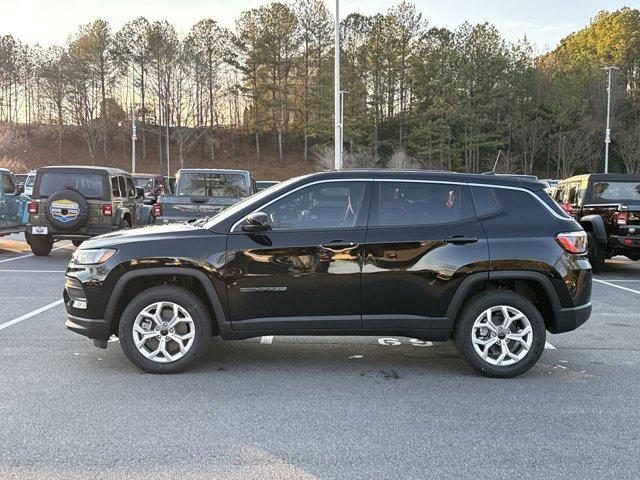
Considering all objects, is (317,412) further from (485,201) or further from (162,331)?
(485,201)

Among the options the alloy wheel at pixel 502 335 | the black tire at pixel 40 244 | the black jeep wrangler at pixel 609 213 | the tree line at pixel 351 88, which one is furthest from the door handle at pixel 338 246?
the tree line at pixel 351 88

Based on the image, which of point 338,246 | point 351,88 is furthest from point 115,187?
point 351,88

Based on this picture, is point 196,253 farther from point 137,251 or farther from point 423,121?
point 423,121

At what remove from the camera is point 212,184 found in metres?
12.9

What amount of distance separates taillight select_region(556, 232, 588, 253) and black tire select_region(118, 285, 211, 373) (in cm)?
308

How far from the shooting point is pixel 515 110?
187ft

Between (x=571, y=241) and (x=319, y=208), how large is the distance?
218cm

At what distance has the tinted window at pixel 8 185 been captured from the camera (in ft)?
45.0

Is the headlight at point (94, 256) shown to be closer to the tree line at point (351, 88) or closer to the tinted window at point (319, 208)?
the tinted window at point (319, 208)

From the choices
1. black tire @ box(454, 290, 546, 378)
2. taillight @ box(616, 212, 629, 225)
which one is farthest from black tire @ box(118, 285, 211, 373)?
taillight @ box(616, 212, 629, 225)

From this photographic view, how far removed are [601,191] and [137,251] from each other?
9.80 m

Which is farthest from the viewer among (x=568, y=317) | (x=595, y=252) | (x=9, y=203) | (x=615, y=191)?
(x=9, y=203)

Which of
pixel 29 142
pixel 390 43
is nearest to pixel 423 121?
pixel 390 43

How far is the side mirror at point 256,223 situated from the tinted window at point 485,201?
1823 millimetres
